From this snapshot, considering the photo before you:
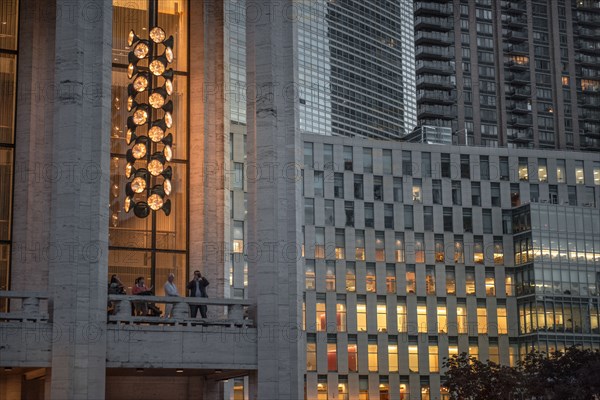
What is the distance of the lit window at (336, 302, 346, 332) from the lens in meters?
145

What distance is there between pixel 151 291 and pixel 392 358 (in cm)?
10404

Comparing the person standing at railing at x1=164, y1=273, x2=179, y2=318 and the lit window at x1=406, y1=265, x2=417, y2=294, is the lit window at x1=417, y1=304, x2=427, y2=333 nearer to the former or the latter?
the lit window at x1=406, y1=265, x2=417, y2=294

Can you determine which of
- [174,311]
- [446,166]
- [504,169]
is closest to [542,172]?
[504,169]

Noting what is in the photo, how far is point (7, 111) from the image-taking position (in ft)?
154

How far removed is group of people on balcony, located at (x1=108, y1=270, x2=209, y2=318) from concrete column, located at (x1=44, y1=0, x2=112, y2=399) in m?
2.20

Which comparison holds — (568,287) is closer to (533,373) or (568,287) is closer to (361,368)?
(361,368)

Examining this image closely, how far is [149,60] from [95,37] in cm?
633

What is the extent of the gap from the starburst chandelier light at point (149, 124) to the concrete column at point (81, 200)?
532 cm

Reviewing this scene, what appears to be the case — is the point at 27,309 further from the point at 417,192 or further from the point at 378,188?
the point at 417,192

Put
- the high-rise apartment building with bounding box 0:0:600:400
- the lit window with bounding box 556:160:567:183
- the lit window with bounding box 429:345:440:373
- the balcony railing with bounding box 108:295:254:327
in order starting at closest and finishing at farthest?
the high-rise apartment building with bounding box 0:0:600:400 < the balcony railing with bounding box 108:295:254:327 < the lit window with bounding box 429:345:440:373 < the lit window with bounding box 556:160:567:183

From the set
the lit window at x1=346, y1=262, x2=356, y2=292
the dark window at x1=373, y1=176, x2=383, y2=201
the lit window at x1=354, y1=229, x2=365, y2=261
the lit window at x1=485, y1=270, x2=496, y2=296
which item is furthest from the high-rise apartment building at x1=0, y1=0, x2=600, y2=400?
the lit window at x1=485, y1=270, x2=496, y2=296

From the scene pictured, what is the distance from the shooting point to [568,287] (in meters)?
148

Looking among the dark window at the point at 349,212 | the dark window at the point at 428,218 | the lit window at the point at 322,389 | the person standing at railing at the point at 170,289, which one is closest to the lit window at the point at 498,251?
the dark window at the point at 428,218

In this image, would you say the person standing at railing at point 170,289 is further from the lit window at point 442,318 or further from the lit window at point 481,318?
the lit window at point 481,318
